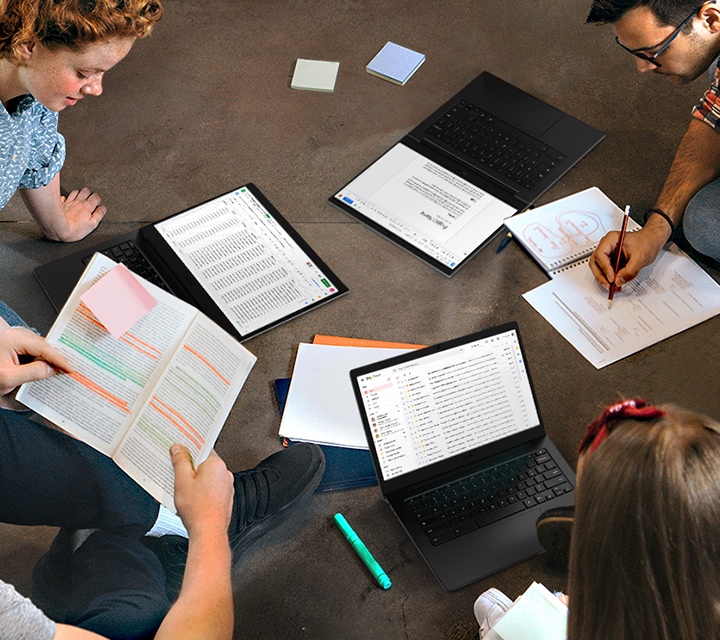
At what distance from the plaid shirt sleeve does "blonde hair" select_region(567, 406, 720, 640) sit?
100cm

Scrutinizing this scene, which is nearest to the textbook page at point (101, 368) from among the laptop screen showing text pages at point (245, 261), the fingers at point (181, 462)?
the fingers at point (181, 462)

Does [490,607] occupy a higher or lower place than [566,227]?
lower

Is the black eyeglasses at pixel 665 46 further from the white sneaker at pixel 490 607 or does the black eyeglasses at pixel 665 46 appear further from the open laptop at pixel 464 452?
the white sneaker at pixel 490 607

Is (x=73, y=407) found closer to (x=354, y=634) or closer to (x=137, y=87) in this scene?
(x=354, y=634)

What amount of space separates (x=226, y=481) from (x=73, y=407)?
28 cm

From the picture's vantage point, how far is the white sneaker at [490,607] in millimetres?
1103

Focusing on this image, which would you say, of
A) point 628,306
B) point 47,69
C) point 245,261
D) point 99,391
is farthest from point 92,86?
point 628,306

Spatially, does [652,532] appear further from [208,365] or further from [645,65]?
[645,65]

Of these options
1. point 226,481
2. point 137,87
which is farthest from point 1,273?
point 226,481

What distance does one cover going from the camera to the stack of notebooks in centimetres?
131

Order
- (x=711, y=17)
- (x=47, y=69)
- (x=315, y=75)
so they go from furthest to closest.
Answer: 1. (x=315, y=75)
2. (x=711, y=17)
3. (x=47, y=69)

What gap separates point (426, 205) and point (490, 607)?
0.85 meters

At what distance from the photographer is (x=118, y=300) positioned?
1.28 meters

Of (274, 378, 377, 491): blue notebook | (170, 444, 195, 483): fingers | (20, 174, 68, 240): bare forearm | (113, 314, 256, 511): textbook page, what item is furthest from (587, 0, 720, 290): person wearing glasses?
(20, 174, 68, 240): bare forearm
